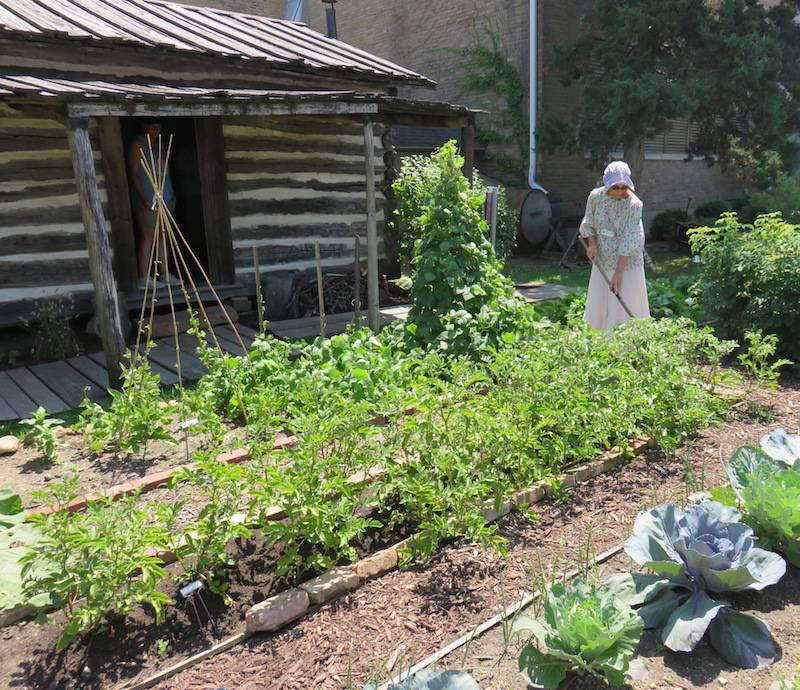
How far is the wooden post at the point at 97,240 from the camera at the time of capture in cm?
528

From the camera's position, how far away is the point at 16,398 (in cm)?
545

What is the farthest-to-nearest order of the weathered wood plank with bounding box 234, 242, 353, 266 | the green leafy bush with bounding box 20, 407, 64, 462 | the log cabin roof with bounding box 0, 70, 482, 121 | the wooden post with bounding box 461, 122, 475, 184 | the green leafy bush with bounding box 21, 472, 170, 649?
the wooden post with bounding box 461, 122, 475, 184, the weathered wood plank with bounding box 234, 242, 353, 266, the log cabin roof with bounding box 0, 70, 482, 121, the green leafy bush with bounding box 20, 407, 64, 462, the green leafy bush with bounding box 21, 472, 170, 649

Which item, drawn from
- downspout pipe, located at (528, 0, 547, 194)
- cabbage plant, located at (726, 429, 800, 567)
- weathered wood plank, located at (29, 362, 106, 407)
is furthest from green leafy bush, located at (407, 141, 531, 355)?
downspout pipe, located at (528, 0, 547, 194)

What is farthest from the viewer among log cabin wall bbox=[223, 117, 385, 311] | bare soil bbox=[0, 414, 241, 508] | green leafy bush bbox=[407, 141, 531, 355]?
log cabin wall bbox=[223, 117, 385, 311]

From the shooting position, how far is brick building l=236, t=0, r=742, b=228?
14.5 m

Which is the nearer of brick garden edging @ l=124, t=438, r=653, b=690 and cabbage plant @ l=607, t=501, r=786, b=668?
cabbage plant @ l=607, t=501, r=786, b=668

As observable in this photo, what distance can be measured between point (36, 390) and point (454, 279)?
3627 mm

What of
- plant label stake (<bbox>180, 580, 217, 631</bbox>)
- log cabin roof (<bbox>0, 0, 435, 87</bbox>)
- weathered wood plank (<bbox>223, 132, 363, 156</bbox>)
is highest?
log cabin roof (<bbox>0, 0, 435, 87</bbox>)

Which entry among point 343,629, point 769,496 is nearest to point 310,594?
point 343,629

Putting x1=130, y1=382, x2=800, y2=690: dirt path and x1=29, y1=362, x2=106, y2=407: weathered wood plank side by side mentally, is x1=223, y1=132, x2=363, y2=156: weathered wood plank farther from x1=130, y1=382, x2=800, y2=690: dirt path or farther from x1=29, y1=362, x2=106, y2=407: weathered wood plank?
x1=130, y1=382, x2=800, y2=690: dirt path

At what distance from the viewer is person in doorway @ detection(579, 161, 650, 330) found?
5562 millimetres

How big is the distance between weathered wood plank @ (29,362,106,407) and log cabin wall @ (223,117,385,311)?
268 centimetres

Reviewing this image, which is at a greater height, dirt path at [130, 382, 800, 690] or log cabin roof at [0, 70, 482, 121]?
log cabin roof at [0, 70, 482, 121]

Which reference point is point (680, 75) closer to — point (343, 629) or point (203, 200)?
point (203, 200)
